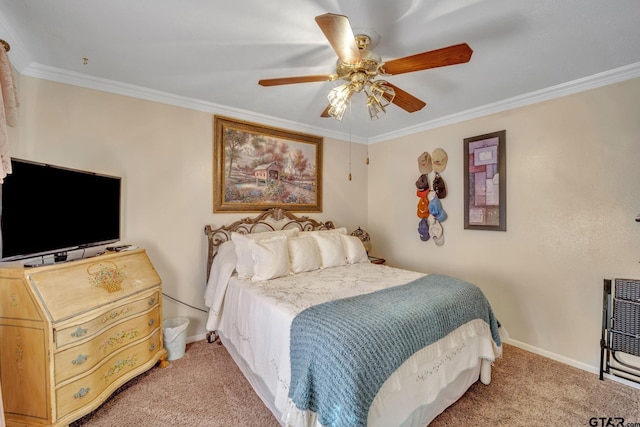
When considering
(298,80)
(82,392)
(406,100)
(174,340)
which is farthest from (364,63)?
(174,340)

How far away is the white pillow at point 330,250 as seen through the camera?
3.00 m

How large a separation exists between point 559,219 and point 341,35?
8.55ft

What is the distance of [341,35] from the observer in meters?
1.40

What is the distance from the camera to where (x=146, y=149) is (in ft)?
8.73

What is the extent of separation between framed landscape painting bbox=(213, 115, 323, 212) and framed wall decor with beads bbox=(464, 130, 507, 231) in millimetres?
1871

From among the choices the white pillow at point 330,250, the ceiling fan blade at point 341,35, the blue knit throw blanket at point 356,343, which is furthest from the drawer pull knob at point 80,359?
the ceiling fan blade at point 341,35

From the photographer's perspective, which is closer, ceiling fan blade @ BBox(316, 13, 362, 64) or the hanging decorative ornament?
ceiling fan blade @ BBox(316, 13, 362, 64)

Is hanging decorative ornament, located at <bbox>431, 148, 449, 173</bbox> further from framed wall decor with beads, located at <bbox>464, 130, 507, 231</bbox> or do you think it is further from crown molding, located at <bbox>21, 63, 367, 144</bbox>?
crown molding, located at <bbox>21, 63, 367, 144</bbox>

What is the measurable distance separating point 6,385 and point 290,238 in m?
2.14

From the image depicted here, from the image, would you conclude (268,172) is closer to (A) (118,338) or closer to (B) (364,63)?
(B) (364,63)

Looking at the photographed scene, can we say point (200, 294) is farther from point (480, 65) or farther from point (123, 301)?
point (480, 65)

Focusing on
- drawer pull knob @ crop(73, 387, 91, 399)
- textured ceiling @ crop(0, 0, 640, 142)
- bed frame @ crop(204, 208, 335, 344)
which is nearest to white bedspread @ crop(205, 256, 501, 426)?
bed frame @ crop(204, 208, 335, 344)

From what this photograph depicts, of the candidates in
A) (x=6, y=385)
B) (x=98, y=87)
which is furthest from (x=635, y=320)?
(x=98, y=87)

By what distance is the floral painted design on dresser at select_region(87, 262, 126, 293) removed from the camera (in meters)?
1.85
